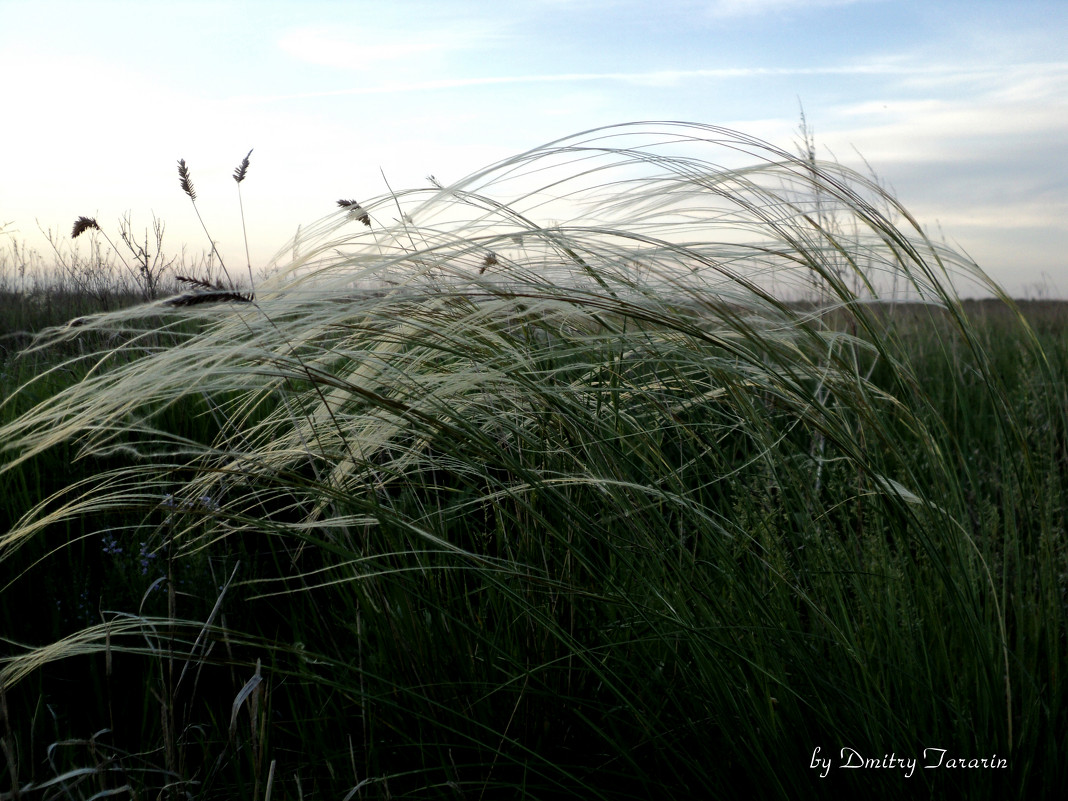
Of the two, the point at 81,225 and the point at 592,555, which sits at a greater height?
the point at 81,225

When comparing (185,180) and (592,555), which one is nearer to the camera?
(592,555)

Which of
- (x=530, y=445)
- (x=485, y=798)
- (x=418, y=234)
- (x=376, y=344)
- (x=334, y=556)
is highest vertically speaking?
(x=418, y=234)

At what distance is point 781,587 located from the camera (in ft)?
3.70

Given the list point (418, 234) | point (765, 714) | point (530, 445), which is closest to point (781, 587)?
point (765, 714)

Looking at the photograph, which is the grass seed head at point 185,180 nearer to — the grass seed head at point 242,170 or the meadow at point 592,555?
the grass seed head at point 242,170

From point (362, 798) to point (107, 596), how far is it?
3.51 feet

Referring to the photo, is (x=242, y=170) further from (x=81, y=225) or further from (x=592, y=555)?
(x=592, y=555)

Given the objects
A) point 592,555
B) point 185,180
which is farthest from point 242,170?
point 592,555

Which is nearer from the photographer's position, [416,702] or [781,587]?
[781,587]

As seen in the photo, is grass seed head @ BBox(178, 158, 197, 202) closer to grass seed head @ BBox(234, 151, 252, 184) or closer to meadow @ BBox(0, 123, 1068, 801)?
grass seed head @ BBox(234, 151, 252, 184)

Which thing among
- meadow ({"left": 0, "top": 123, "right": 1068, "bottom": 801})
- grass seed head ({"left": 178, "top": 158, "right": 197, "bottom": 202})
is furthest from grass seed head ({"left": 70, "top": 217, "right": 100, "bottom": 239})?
meadow ({"left": 0, "top": 123, "right": 1068, "bottom": 801})

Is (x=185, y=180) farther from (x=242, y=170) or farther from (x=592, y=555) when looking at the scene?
(x=592, y=555)

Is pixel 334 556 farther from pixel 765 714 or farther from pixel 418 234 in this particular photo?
pixel 765 714

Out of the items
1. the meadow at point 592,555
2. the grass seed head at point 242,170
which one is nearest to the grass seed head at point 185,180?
the grass seed head at point 242,170
